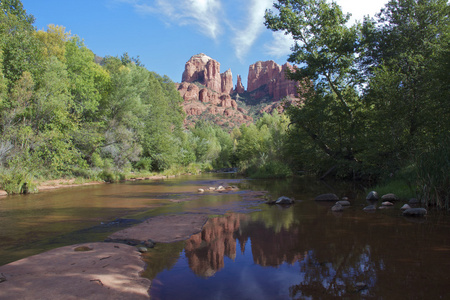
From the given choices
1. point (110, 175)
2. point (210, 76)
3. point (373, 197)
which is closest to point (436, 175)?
point (373, 197)

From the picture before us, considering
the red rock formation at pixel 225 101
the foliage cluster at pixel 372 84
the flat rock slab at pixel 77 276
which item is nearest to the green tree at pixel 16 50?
the foliage cluster at pixel 372 84

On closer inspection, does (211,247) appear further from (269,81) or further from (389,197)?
(269,81)

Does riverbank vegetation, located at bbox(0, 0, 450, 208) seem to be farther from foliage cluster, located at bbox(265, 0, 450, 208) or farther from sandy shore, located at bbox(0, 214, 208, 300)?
sandy shore, located at bbox(0, 214, 208, 300)

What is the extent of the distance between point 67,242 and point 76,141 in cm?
1972

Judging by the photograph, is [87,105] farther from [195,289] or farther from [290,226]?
[195,289]

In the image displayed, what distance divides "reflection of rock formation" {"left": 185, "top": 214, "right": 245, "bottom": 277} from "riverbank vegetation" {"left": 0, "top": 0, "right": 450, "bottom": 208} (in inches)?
276

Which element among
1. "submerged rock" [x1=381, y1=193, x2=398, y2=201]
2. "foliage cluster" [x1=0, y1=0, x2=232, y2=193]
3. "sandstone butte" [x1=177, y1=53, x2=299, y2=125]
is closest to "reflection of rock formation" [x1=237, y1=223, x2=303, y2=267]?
"submerged rock" [x1=381, y1=193, x2=398, y2=201]

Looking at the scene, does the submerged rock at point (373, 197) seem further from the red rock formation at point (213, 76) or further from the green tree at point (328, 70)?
the red rock formation at point (213, 76)

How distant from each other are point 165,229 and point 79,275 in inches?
117

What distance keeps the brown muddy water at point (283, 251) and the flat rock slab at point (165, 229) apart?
0.29 meters

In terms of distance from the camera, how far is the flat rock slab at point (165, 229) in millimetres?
5725

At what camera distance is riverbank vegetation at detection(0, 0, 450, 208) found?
1236cm

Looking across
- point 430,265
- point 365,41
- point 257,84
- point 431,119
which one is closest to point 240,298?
point 430,265

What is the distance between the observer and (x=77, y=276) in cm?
345
